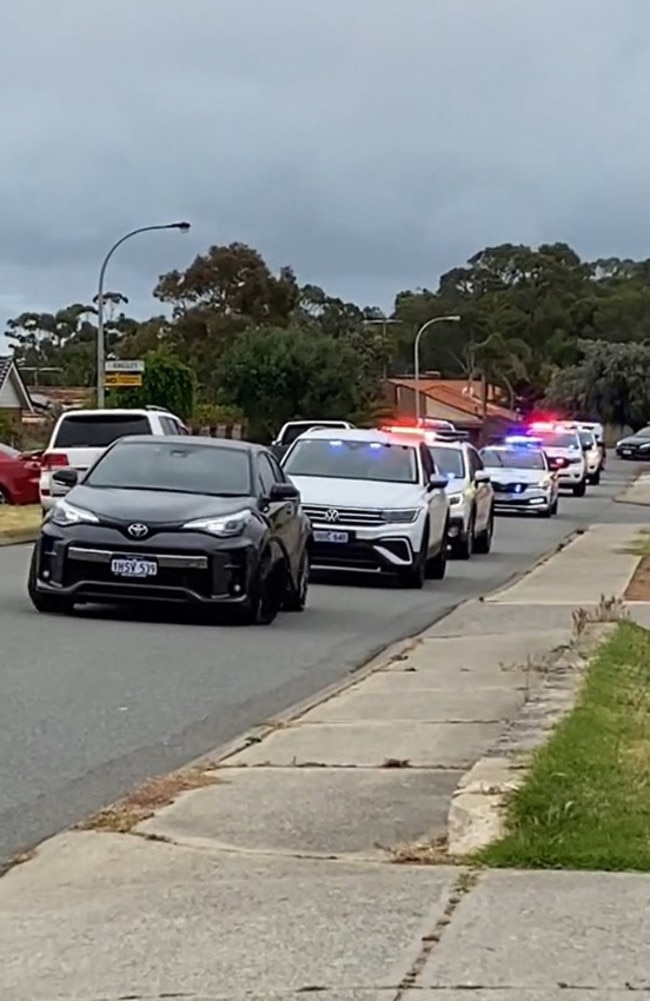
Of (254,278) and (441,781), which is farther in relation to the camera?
(254,278)

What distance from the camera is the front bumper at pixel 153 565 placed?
14.4 m

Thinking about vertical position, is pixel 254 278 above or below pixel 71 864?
above

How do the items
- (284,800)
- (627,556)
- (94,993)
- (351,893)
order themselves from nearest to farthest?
(94,993), (351,893), (284,800), (627,556)

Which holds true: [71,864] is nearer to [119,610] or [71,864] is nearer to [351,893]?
[351,893]

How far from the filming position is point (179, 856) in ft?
22.1

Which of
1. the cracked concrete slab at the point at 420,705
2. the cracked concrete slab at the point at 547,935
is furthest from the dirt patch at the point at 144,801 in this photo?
the cracked concrete slab at the point at 420,705

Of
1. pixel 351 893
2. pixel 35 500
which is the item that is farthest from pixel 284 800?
pixel 35 500

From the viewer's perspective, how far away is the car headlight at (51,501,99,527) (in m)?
14.6

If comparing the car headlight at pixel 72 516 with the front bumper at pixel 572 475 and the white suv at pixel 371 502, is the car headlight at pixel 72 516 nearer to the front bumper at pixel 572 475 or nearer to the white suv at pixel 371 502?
the white suv at pixel 371 502

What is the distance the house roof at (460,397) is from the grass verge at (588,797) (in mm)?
92661

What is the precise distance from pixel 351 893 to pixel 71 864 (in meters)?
1.16

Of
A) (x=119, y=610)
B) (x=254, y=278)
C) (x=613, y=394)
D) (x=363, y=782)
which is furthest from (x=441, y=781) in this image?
(x=613, y=394)

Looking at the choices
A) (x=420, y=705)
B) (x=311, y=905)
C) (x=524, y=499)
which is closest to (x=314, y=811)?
(x=311, y=905)

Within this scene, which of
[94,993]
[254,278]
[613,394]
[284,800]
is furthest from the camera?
[613,394]
